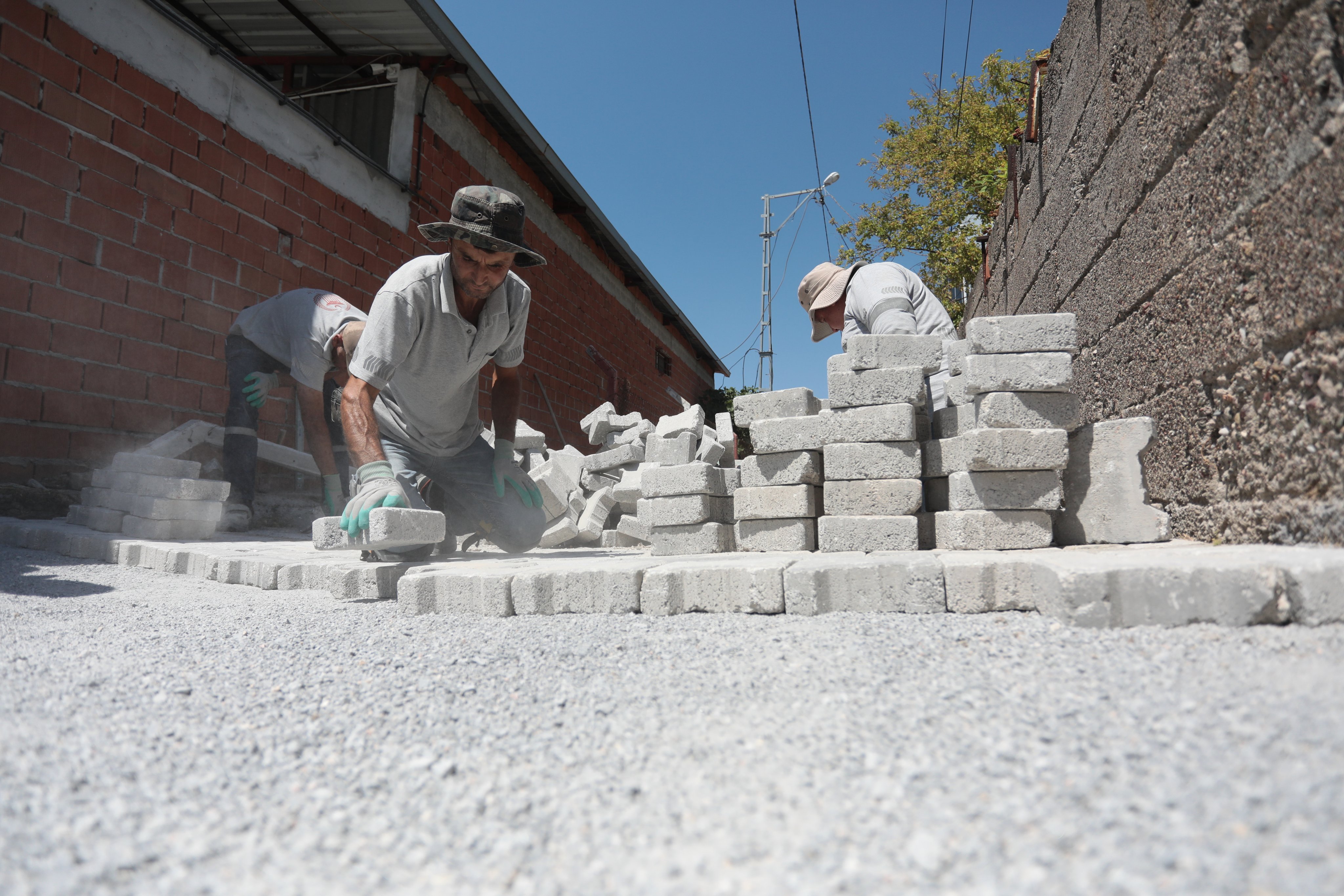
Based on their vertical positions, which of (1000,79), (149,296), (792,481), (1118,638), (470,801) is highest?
(1000,79)

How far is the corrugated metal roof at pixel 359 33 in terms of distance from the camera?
6555 millimetres

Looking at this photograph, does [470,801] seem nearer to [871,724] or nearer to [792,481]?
[871,724]

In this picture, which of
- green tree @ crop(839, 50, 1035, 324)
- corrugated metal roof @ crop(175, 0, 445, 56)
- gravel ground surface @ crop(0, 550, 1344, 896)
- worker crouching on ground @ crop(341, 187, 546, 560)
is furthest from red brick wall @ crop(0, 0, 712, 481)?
green tree @ crop(839, 50, 1035, 324)

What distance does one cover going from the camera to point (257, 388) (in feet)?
16.6

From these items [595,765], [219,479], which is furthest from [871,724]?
[219,479]

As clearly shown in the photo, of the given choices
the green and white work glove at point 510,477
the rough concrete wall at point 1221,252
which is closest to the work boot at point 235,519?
the green and white work glove at point 510,477

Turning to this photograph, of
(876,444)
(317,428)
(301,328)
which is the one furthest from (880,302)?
(317,428)

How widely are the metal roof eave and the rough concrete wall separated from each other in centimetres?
549

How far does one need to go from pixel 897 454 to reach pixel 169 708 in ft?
9.05

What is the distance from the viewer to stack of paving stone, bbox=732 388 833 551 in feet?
11.2

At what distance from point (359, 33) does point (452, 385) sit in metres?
5.20

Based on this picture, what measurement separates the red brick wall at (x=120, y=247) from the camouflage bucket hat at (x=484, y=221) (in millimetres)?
2862

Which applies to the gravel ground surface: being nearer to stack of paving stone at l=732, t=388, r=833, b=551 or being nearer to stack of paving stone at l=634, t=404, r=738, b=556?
stack of paving stone at l=732, t=388, r=833, b=551

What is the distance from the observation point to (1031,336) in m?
2.97
